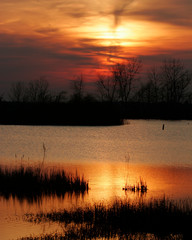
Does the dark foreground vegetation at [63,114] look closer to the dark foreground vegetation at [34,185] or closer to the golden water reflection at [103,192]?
the golden water reflection at [103,192]

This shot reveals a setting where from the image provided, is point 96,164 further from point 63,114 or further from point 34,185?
point 63,114

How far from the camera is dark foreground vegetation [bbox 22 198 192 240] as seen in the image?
9305 mm

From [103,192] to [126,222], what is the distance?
521 cm

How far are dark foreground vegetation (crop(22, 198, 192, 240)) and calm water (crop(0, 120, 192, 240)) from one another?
25.1 inches

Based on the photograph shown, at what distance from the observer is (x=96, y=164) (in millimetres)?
25344

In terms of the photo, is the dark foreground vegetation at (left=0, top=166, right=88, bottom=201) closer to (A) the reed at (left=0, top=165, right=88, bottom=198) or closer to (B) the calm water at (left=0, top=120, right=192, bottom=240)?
(A) the reed at (left=0, top=165, right=88, bottom=198)

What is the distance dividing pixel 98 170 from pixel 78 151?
10.4m

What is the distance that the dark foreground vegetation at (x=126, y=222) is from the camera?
930cm

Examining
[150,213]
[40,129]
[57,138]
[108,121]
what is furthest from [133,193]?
[108,121]

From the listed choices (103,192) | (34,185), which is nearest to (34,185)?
(34,185)

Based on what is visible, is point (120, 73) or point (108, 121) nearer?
point (108, 121)

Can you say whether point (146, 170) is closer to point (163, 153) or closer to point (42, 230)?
point (163, 153)

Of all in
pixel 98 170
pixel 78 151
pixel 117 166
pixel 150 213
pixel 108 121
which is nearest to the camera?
pixel 150 213

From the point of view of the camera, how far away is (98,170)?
22.3 meters
